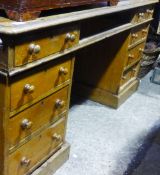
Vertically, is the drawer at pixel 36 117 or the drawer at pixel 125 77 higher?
the drawer at pixel 36 117

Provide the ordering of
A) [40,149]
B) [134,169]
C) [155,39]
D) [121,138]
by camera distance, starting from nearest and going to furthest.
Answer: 1. [40,149]
2. [134,169]
3. [121,138]
4. [155,39]

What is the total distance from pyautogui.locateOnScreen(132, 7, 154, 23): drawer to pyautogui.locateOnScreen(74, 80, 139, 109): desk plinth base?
0.57m

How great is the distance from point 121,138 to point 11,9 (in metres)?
1.27

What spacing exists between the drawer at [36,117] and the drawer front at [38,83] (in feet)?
0.17

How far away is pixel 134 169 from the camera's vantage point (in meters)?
1.78

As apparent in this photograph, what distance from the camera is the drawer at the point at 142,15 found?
2.23m

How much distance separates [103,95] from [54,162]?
96cm

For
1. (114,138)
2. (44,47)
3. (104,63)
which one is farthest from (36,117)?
(104,63)

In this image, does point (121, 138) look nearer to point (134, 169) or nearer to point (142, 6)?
point (134, 169)

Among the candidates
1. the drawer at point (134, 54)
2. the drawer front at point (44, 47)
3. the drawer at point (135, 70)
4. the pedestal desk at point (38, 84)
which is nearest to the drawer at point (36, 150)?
the pedestal desk at point (38, 84)

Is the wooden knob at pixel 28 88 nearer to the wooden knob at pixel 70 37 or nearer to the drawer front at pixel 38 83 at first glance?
the drawer front at pixel 38 83

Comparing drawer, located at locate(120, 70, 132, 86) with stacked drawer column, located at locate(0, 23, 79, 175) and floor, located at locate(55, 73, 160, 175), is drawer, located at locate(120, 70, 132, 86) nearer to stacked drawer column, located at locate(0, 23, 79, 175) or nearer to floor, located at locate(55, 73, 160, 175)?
floor, located at locate(55, 73, 160, 175)

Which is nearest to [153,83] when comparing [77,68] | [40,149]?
[77,68]

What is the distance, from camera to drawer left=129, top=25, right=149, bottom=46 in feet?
7.64
